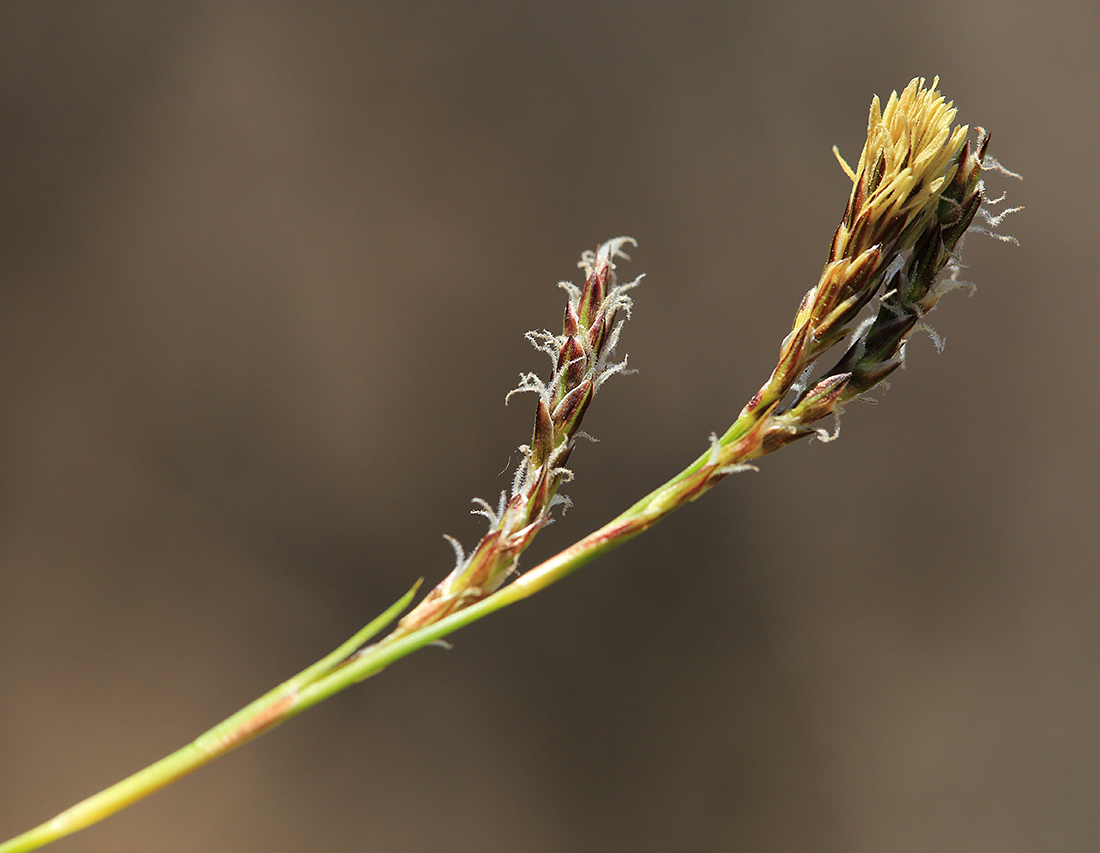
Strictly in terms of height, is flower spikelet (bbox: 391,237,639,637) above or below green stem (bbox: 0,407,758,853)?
above

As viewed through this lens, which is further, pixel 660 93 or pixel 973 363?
pixel 973 363

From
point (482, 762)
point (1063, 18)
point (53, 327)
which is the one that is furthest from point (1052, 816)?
point (53, 327)

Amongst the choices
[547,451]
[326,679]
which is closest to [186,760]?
[326,679]

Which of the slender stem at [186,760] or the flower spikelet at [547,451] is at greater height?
the flower spikelet at [547,451]

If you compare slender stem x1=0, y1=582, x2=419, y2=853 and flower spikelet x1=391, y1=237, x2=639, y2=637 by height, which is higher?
flower spikelet x1=391, y1=237, x2=639, y2=637

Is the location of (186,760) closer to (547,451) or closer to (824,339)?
(547,451)

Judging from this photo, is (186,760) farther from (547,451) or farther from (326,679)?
(547,451)

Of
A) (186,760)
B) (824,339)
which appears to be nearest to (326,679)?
(186,760)

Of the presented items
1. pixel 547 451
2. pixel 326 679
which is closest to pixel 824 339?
pixel 547 451

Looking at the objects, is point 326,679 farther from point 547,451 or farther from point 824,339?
point 824,339

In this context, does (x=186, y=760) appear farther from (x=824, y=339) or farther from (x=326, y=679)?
(x=824, y=339)

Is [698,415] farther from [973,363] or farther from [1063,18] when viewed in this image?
[1063,18]
